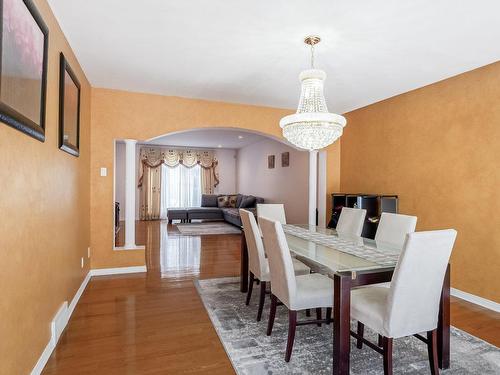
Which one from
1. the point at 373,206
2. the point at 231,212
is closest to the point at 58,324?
the point at 373,206

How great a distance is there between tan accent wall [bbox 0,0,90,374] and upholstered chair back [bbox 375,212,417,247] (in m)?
2.72

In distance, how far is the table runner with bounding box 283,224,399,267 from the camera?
2.19m

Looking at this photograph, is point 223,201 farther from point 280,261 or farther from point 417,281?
point 417,281

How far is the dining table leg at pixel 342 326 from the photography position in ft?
6.22

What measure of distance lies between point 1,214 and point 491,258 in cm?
404

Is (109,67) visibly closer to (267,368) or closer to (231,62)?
(231,62)

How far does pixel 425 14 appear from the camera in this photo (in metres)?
2.26

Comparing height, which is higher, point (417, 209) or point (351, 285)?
point (417, 209)

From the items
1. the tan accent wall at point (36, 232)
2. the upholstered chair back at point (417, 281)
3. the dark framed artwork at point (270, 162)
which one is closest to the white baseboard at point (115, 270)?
the tan accent wall at point (36, 232)

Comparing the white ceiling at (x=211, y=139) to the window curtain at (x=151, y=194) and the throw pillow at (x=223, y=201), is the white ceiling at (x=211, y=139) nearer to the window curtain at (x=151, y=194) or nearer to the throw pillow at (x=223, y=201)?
the window curtain at (x=151, y=194)

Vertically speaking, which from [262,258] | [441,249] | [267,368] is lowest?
[267,368]

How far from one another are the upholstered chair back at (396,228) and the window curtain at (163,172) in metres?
8.19

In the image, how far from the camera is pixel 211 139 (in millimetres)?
8930

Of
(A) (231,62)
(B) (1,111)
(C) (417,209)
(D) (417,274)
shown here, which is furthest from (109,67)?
(C) (417,209)
